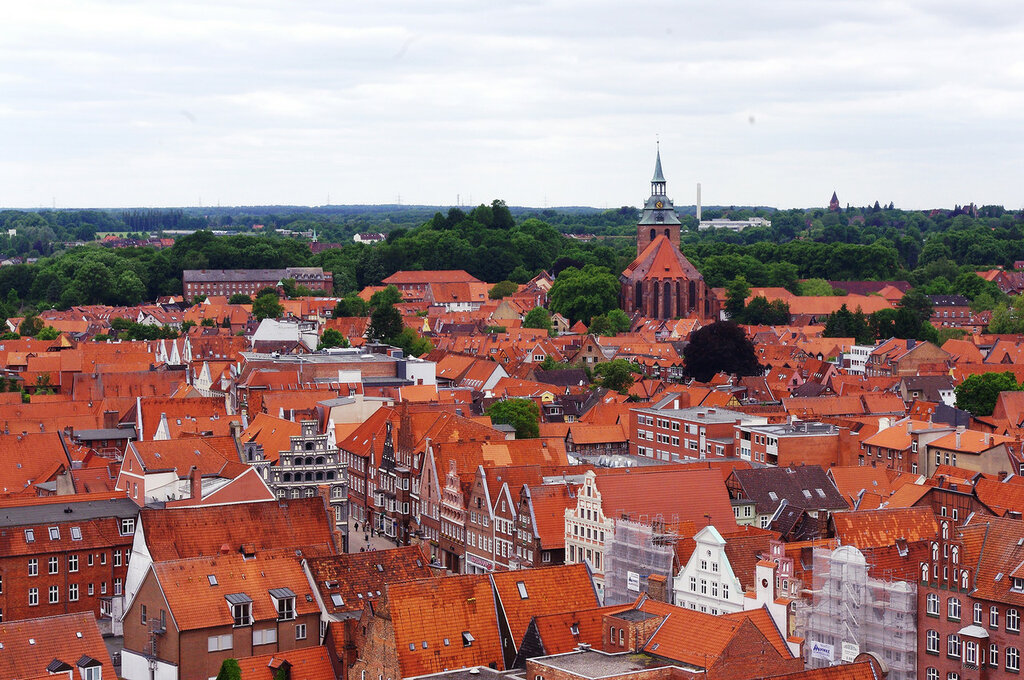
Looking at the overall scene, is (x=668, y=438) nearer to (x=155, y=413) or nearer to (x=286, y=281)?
(x=155, y=413)

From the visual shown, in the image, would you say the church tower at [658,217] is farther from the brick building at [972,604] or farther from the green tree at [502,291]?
the brick building at [972,604]

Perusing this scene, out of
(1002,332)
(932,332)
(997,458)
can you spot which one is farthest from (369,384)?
(1002,332)

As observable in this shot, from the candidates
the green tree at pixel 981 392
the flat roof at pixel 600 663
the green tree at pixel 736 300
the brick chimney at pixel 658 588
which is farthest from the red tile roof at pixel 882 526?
the green tree at pixel 736 300

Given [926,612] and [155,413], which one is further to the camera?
[155,413]

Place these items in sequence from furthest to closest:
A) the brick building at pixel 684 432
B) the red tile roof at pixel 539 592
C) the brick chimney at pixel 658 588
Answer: the brick building at pixel 684 432, the brick chimney at pixel 658 588, the red tile roof at pixel 539 592

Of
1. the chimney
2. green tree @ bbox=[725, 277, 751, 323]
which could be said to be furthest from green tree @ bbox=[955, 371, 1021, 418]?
green tree @ bbox=[725, 277, 751, 323]
